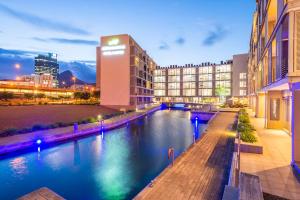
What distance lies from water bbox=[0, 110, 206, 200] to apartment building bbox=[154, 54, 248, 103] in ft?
222

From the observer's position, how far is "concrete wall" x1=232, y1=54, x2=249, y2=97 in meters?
77.4

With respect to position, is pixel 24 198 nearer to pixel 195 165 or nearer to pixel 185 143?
pixel 195 165

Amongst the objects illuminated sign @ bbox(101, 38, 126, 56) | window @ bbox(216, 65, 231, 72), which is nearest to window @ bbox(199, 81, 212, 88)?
window @ bbox(216, 65, 231, 72)

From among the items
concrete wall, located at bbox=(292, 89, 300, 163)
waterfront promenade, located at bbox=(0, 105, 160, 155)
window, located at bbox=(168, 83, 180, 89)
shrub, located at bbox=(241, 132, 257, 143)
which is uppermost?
window, located at bbox=(168, 83, 180, 89)

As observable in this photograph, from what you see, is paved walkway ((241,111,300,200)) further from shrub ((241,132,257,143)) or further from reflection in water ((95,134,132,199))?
reflection in water ((95,134,132,199))

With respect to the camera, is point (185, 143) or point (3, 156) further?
point (185, 143)

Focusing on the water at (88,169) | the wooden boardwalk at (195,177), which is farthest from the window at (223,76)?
the wooden boardwalk at (195,177)

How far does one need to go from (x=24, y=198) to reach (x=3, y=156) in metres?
12.3

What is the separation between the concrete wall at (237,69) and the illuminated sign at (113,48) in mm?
49304

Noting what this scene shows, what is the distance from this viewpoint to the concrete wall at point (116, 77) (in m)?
55.6

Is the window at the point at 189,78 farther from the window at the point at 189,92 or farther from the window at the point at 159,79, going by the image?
the window at the point at 159,79

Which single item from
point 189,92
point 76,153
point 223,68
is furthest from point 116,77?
point 223,68

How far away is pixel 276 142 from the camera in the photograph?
1350 centimetres

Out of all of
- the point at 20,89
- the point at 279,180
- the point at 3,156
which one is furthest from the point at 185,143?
the point at 20,89
